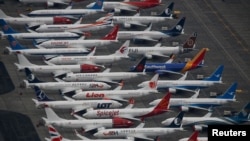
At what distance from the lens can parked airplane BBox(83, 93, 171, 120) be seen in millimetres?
178500

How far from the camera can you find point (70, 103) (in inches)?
7131

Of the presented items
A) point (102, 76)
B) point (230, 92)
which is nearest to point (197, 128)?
point (230, 92)

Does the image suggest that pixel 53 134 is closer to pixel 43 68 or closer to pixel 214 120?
pixel 214 120

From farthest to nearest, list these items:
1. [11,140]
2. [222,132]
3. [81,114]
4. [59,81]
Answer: [59,81]
[81,114]
[11,140]
[222,132]

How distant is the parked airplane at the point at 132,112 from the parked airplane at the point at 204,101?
368cm

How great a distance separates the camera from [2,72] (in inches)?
7771

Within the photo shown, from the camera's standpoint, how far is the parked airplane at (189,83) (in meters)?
192

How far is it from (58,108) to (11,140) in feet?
51.1

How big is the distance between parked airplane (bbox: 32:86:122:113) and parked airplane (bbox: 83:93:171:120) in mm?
2123

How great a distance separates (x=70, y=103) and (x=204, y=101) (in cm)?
2849

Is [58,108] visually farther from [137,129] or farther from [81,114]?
[137,129]

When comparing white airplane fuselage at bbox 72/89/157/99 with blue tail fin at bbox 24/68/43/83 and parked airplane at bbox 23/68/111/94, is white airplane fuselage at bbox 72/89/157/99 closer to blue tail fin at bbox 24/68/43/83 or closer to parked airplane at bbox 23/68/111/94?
parked airplane at bbox 23/68/111/94

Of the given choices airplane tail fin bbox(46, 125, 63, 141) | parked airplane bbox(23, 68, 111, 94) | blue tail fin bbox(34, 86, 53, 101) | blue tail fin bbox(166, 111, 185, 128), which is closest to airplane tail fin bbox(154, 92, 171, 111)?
blue tail fin bbox(166, 111, 185, 128)

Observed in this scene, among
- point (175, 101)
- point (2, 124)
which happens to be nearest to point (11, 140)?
point (2, 124)
